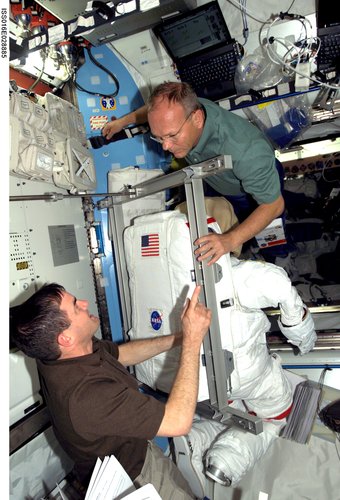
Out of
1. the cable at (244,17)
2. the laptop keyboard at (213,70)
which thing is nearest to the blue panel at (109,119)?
the laptop keyboard at (213,70)

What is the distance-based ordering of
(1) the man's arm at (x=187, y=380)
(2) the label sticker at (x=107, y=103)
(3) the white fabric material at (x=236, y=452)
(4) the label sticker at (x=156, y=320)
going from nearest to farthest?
1. (1) the man's arm at (x=187, y=380)
2. (3) the white fabric material at (x=236, y=452)
3. (4) the label sticker at (x=156, y=320)
4. (2) the label sticker at (x=107, y=103)

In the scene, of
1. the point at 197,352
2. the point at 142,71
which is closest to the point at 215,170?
the point at 197,352

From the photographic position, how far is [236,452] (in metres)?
2.33

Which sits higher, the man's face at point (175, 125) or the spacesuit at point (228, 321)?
the man's face at point (175, 125)

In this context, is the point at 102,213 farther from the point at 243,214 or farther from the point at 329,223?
the point at 329,223

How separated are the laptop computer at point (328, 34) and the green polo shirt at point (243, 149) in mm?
1137

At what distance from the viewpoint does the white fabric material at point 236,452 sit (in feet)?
7.43

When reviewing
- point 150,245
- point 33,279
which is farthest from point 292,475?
point 33,279

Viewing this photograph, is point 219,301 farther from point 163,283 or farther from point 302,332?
point 302,332

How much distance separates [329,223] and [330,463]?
8.94 feet

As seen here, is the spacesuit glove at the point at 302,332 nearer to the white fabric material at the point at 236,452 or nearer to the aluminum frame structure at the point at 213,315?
the aluminum frame structure at the point at 213,315

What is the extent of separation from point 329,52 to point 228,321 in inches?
91.8

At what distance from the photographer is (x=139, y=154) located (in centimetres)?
329

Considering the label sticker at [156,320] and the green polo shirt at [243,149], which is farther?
the label sticker at [156,320]
